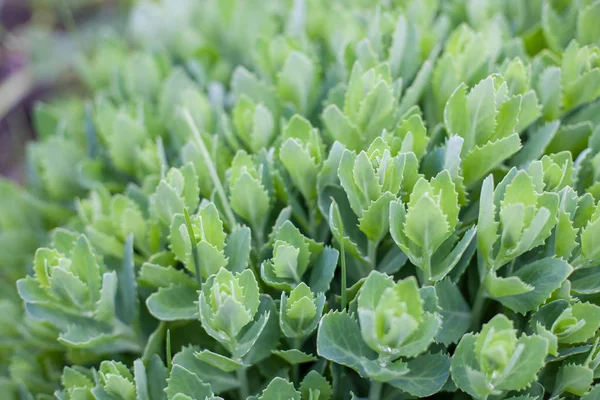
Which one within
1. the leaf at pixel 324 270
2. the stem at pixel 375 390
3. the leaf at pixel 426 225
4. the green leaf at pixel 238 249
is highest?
the leaf at pixel 426 225

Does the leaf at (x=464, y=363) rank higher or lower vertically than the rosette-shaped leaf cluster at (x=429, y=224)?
lower

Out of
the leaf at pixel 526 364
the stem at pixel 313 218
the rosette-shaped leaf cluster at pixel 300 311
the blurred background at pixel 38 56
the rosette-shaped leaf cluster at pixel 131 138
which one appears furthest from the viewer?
the blurred background at pixel 38 56

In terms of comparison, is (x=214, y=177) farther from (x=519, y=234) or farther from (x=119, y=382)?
(x=519, y=234)

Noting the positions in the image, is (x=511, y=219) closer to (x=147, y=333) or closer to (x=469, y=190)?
(x=469, y=190)

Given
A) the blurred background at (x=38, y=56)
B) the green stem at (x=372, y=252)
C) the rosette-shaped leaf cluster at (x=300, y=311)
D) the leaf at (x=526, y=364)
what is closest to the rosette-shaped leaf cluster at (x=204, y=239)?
the rosette-shaped leaf cluster at (x=300, y=311)

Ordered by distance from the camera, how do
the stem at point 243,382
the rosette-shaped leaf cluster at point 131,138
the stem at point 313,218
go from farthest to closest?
the rosette-shaped leaf cluster at point 131,138 → the stem at point 313,218 → the stem at point 243,382

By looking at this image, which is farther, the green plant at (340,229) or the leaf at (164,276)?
the leaf at (164,276)

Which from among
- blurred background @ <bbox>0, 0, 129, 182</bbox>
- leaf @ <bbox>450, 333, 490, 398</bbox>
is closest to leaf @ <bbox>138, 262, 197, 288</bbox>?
leaf @ <bbox>450, 333, 490, 398</bbox>

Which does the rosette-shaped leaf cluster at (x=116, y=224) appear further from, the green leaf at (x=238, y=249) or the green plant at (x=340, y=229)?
the green leaf at (x=238, y=249)
